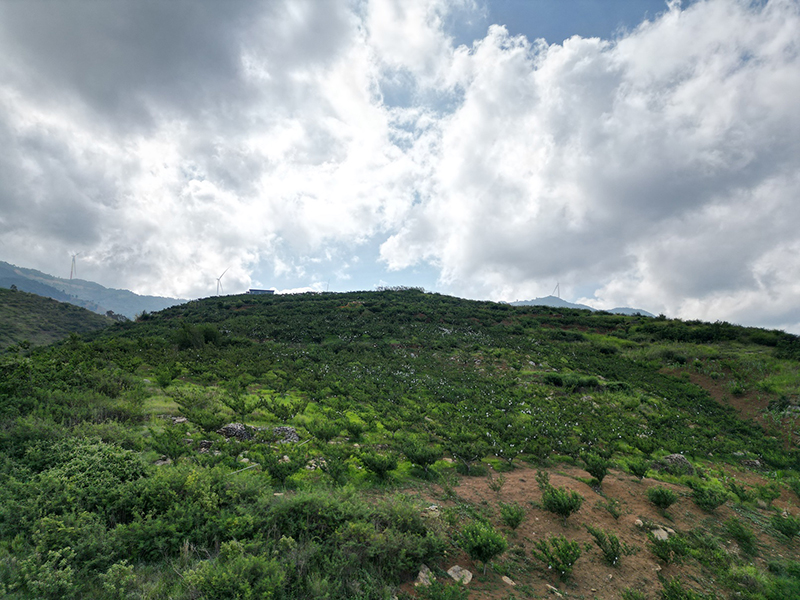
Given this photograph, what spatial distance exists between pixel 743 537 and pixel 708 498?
4.30ft

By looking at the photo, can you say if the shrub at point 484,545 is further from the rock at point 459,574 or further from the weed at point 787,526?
the weed at point 787,526

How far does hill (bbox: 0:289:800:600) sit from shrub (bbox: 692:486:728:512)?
5cm

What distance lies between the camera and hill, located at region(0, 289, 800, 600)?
14.9 feet

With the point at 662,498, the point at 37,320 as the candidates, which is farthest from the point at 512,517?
the point at 37,320

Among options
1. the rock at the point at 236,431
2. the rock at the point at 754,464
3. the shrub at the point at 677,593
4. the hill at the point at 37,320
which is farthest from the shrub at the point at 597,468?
the hill at the point at 37,320

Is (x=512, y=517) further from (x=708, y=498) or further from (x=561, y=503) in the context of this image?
(x=708, y=498)

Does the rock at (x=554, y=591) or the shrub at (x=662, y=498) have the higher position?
the shrub at (x=662, y=498)

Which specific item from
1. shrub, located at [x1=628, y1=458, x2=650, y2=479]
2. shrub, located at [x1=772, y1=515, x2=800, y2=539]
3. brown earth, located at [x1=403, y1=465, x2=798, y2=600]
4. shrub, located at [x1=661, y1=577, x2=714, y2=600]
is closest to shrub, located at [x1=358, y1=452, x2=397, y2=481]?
brown earth, located at [x1=403, y1=465, x2=798, y2=600]

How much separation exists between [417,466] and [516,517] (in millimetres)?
3275

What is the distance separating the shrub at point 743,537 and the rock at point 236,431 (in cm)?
1172

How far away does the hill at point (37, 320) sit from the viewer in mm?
46062

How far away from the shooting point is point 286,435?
9750 millimetres

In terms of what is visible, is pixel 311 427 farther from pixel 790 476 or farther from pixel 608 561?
pixel 790 476

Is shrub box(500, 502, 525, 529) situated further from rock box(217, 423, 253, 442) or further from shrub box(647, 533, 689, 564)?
rock box(217, 423, 253, 442)
